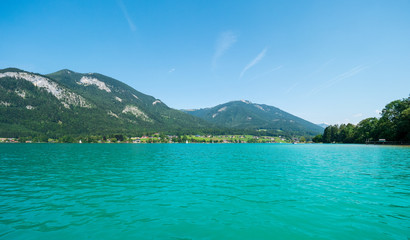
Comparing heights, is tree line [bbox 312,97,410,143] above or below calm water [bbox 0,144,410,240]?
above

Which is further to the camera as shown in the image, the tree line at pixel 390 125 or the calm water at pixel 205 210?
the tree line at pixel 390 125

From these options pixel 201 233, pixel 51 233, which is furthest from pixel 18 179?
pixel 201 233

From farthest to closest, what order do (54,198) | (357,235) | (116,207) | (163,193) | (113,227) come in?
Result: (163,193), (54,198), (116,207), (113,227), (357,235)

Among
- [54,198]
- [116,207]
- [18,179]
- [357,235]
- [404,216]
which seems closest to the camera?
[357,235]

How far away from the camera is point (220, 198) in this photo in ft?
56.0

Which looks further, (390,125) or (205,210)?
(390,125)

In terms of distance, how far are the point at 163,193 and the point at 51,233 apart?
921 centimetres

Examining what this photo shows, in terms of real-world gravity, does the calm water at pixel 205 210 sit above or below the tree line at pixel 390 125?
below

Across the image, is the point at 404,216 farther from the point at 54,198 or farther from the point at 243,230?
the point at 54,198

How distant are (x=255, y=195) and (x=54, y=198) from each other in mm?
16576

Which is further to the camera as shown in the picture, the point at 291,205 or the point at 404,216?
the point at 291,205

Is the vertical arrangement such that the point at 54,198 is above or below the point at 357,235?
below

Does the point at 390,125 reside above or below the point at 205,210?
above

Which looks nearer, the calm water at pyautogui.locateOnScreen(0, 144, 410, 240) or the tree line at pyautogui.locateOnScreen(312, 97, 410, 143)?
the calm water at pyautogui.locateOnScreen(0, 144, 410, 240)
